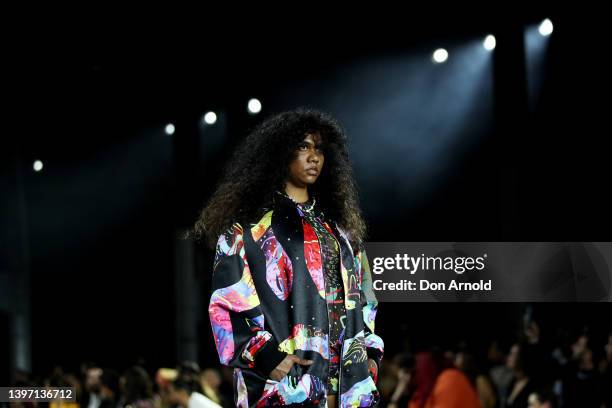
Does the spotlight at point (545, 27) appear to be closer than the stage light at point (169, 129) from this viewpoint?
Yes

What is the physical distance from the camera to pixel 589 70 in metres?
8.60

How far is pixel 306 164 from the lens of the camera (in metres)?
3.42

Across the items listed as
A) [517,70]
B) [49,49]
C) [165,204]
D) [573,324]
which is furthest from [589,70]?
[165,204]

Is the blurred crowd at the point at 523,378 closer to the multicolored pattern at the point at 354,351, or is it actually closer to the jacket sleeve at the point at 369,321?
the jacket sleeve at the point at 369,321

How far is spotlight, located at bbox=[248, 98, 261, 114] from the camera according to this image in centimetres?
897

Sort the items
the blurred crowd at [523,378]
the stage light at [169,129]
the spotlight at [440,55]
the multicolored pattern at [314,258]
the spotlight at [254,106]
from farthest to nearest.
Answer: the stage light at [169,129] → the spotlight at [254,106] → the spotlight at [440,55] → the blurred crowd at [523,378] → the multicolored pattern at [314,258]

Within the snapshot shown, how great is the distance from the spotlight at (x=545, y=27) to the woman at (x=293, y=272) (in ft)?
16.0

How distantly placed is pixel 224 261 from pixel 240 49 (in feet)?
18.2

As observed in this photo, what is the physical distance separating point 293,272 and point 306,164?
38 cm

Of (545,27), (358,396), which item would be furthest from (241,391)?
(545,27)

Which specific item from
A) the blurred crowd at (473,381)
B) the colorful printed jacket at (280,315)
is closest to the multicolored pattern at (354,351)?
the colorful printed jacket at (280,315)

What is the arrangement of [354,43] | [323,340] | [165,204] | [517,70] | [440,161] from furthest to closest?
[165,204]
[440,161]
[354,43]
[517,70]
[323,340]

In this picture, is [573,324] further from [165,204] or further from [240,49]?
[165,204]

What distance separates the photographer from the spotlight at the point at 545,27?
26.4 feet
